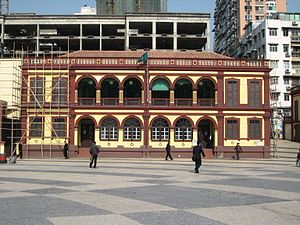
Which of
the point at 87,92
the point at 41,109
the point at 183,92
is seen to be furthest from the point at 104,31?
the point at 41,109

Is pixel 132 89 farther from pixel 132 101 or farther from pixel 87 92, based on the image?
pixel 87 92

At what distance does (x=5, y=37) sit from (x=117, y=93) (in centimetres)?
4255

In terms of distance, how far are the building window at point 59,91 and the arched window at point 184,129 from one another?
10696mm

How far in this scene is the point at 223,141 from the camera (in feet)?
136

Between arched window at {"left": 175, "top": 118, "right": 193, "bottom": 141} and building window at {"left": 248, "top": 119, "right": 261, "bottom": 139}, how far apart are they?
553cm

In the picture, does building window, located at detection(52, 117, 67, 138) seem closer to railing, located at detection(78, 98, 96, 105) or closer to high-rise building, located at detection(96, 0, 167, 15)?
railing, located at detection(78, 98, 96, 105)

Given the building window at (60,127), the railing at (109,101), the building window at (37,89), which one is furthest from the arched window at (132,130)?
the building window at (37,89)

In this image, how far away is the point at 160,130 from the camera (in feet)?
137

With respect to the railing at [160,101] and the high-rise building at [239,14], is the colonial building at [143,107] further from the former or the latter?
the high-rise building at [239,14]

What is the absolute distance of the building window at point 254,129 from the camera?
137ft

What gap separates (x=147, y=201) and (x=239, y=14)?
10004cm

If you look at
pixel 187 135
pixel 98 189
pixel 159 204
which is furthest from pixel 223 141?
pixel 159 204

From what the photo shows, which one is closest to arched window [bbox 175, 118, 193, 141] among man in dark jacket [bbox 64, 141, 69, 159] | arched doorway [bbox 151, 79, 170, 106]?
arched doorway [bbox 151, 79, 170, 106]

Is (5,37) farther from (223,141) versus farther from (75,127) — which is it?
(223,141)
